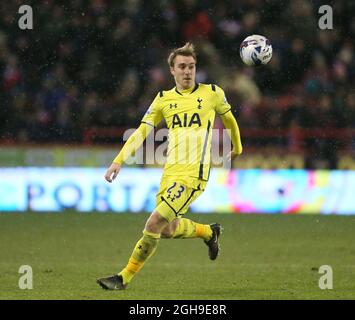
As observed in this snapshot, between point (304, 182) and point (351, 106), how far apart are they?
2.30 meters

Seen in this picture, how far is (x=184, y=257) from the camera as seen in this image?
35.6 ft

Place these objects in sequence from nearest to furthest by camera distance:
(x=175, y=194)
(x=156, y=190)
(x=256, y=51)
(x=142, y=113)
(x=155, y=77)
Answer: (x=175, y=194) → (x=256, y=51) → (x=156, y=190) → (x=142, y=113) → (x=155, y=77)

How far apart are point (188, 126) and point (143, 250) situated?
3.61 ft

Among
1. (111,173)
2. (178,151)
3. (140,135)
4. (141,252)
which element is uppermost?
(140,135)

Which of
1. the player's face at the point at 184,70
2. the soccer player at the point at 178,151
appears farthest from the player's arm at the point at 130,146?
the player's face at the point at 184,70

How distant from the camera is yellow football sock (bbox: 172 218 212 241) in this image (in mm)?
8508

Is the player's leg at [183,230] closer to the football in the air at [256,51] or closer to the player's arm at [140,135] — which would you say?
the player's arm at [140,135]

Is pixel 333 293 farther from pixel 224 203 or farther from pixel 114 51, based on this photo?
pixel 114 51

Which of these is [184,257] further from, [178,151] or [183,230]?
[178,151]

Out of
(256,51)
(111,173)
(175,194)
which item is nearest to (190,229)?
(175,194)

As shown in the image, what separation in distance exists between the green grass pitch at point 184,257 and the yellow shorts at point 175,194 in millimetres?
676

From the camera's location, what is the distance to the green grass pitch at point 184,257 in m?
8.15

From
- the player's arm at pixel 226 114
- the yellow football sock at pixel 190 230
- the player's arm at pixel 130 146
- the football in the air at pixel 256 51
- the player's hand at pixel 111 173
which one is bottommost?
the yellow football sock at pixel 190 230

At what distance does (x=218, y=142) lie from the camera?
606 inches
